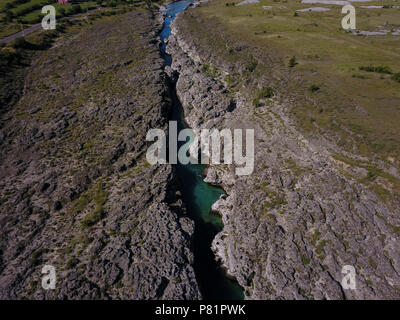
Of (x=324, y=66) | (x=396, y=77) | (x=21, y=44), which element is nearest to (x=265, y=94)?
(x=324, y=66)

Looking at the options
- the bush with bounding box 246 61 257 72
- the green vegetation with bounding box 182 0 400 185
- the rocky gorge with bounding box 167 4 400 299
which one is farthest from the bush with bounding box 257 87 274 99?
the bush with bounding box 246 61 257 72

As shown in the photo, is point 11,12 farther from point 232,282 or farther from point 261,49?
point 232,282

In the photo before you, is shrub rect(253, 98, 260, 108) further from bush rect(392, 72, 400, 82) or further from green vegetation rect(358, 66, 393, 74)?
bush rect(392, 72, 400, 82)

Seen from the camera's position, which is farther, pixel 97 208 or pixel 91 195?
pixel 91 195

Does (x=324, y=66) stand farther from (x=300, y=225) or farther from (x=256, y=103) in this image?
(x=300, y=225)

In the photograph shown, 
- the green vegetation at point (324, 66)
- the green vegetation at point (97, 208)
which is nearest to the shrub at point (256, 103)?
the green vegetation at point (324, 66)
